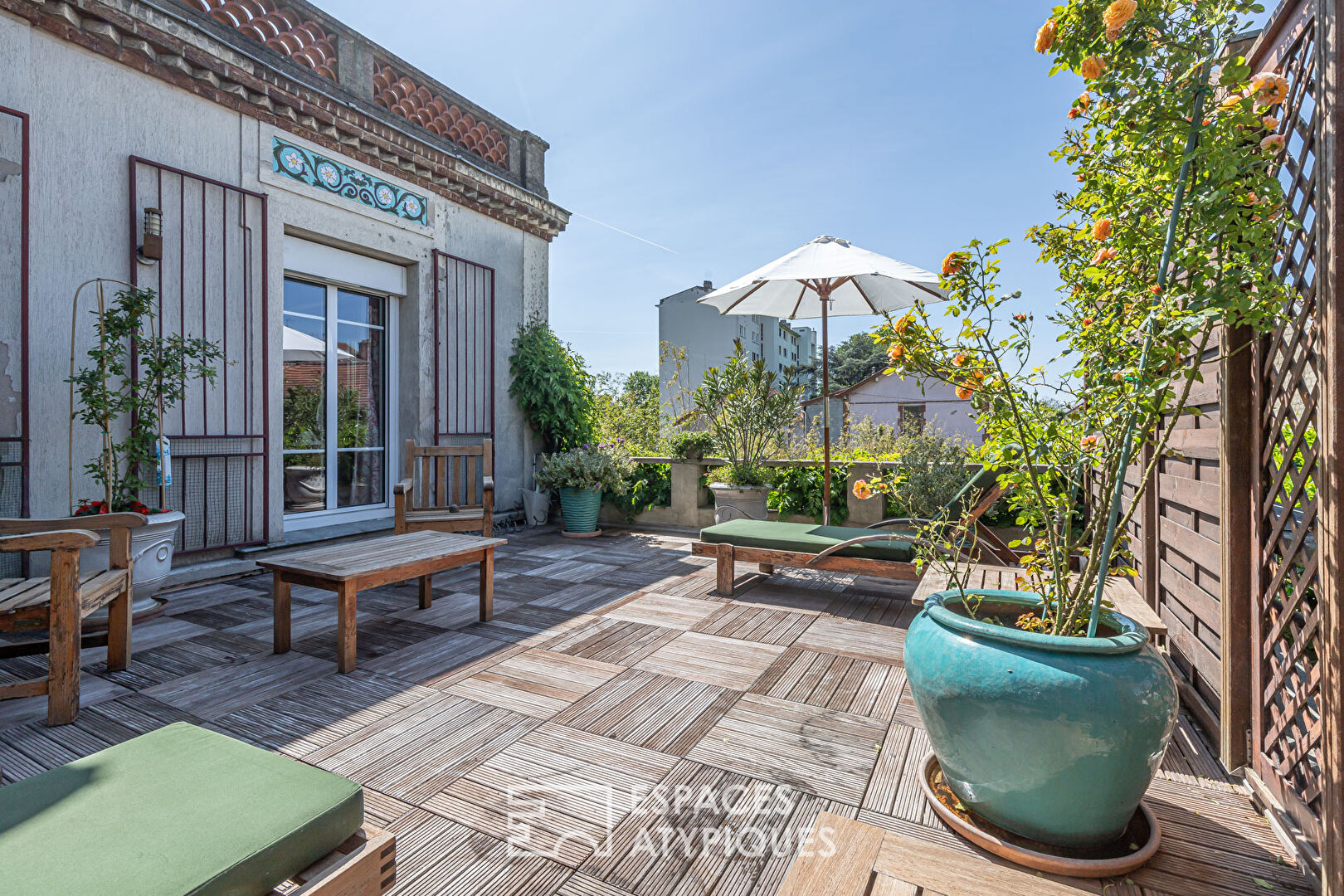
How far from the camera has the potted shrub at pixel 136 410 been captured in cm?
354

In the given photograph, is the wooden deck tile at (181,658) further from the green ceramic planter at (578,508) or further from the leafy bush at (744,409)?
the leafy bush at (744,409)

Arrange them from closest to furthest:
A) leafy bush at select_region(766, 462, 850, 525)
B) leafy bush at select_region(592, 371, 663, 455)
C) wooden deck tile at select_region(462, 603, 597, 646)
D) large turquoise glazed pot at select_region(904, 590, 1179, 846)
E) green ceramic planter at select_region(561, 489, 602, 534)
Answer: large turquoise glazed pot at select_region(904, 590, 1179, 846)
wooden deck tile at select_region(462, 603, 597, 646)
leafy bush at select_region(766, 462, 850, 525)
green ceramic planter at select_region(561, 489, 602, 534)
leafy bush at select_region(592, 371, 663, 455)

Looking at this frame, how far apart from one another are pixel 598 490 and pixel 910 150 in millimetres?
4830

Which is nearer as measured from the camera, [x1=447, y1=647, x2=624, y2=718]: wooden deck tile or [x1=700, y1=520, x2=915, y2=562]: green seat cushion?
[x1=447, y1=647, x2=624, y2=718]: wooden deck tile

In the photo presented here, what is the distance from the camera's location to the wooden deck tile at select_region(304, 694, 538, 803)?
190 centimetres

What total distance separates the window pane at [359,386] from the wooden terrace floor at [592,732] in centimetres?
193

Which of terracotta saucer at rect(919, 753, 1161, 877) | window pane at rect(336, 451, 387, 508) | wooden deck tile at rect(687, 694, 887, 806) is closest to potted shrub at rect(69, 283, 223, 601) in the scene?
window pane at rect(336, 451, 387, 508)

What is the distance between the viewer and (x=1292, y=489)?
153cm

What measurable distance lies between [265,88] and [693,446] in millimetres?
4294

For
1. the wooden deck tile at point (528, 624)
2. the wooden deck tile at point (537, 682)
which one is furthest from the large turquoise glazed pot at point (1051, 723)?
the wooden deck tile at point (528, 624)

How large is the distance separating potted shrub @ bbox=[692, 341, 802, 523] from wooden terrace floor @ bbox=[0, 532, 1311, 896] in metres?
1.98

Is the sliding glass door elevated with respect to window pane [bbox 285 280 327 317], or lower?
lower

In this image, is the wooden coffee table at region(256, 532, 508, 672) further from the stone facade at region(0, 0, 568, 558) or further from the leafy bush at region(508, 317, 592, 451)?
the leafy bush at region(508, 317, 592, 451)

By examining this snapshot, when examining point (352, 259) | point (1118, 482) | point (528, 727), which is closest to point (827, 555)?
point (528, 727)
